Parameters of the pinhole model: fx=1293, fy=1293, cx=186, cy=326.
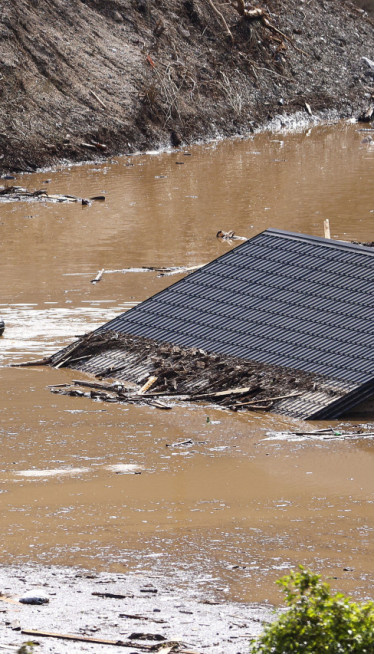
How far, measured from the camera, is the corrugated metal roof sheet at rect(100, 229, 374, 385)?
1148 cm

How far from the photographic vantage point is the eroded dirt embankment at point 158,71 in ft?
93.7

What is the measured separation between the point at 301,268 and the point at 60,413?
3018mm

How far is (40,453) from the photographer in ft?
32.8

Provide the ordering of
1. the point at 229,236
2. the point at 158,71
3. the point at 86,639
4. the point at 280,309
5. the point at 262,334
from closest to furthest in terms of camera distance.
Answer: the point at 86,639
the point at 262,334
the point at 280,309
the point at 229,236
the point at 158,71

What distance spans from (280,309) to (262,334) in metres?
0.35

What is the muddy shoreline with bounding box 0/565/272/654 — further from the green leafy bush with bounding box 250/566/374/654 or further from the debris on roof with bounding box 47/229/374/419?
the debris on roof with bounding box 47/229/374/419

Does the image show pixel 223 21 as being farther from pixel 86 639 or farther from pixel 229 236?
pixel 86 639

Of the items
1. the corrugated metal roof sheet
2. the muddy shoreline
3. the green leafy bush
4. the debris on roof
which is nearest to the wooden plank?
the muddy shoreline

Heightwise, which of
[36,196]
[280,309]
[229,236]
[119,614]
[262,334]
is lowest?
[119,614]

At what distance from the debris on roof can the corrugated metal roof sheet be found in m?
0.01

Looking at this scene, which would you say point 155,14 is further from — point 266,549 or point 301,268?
point 266,549

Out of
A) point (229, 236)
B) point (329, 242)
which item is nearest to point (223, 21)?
point (229, 236)

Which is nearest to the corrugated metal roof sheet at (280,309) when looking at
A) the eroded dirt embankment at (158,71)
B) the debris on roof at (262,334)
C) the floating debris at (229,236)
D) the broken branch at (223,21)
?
the debris on roof at (262,334)

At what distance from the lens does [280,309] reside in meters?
12.2
